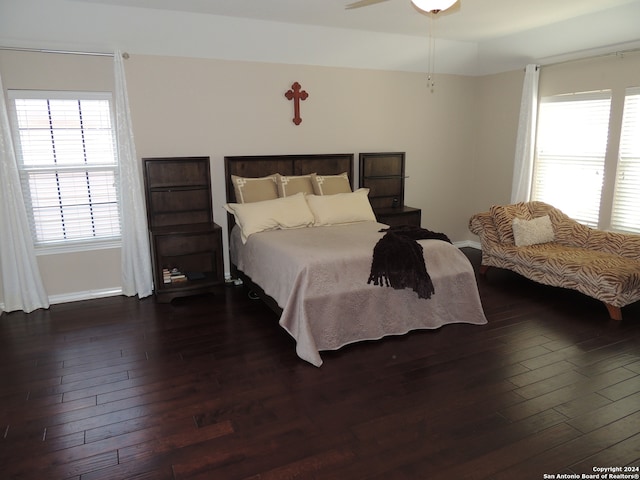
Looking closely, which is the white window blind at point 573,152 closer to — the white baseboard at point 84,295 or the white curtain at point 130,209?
the white curtain at point 130,209

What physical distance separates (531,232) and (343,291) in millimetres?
2476

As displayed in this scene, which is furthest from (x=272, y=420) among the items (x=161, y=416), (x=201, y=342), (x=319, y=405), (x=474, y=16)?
(x=474, y=16)

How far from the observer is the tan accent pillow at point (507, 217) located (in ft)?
15.4

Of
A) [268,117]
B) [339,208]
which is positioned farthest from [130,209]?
[339,208]

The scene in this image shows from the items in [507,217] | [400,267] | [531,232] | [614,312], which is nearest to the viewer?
[400,267]

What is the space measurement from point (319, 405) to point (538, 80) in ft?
14.8

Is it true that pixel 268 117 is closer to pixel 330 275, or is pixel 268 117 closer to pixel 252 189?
pixel 252 189

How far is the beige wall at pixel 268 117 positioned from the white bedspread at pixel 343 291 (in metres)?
1.40

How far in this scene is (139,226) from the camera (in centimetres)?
423

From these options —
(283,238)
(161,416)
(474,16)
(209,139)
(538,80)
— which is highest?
(474,16)

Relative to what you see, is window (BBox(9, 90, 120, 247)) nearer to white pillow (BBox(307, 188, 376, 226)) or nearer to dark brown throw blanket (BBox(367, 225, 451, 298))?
white pillow (BBox(307, 188, 376, 226))

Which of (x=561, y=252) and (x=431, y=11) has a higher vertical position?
(x=431, y=11)

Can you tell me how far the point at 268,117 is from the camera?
188 inches

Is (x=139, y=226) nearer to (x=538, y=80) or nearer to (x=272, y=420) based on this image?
(x=272, y=420)
